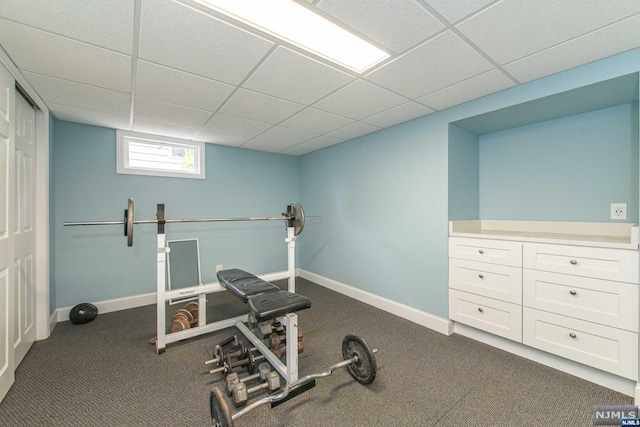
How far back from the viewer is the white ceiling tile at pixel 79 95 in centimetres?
199

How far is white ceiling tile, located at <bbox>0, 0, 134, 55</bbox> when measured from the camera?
4.09ft

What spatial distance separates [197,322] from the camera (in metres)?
2.69

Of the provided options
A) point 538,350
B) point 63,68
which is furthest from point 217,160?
point 538,350

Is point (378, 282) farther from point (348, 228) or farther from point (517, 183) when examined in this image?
point (517, 183)

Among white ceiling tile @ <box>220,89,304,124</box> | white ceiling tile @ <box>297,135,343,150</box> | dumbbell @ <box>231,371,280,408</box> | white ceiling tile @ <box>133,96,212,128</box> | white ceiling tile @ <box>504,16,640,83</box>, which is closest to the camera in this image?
white ceiling tile @ <box>504,16,640,83</box>

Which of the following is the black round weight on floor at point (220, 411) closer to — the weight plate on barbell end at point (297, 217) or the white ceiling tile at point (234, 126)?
the weight plate on barbell end at point (297, 217)

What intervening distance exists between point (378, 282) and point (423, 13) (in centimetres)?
275

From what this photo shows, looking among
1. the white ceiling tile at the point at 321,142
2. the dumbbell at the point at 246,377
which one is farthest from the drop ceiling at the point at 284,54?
the dumbbell at the point at 246,377

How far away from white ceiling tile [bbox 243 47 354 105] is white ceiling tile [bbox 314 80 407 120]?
0.11 metres

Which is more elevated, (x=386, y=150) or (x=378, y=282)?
(x=386, y=150)

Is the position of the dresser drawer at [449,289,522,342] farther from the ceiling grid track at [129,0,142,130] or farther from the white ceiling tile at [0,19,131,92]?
the white ceiling tile at [0,19,131,92]

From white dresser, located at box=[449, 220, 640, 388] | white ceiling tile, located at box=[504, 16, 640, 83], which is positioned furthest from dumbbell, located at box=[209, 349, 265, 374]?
white ceiling tile, located at box=[504, 16, 640, 83]

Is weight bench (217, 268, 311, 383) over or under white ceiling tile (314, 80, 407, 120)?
under

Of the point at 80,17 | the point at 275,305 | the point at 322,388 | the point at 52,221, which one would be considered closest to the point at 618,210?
the point at 322,388
